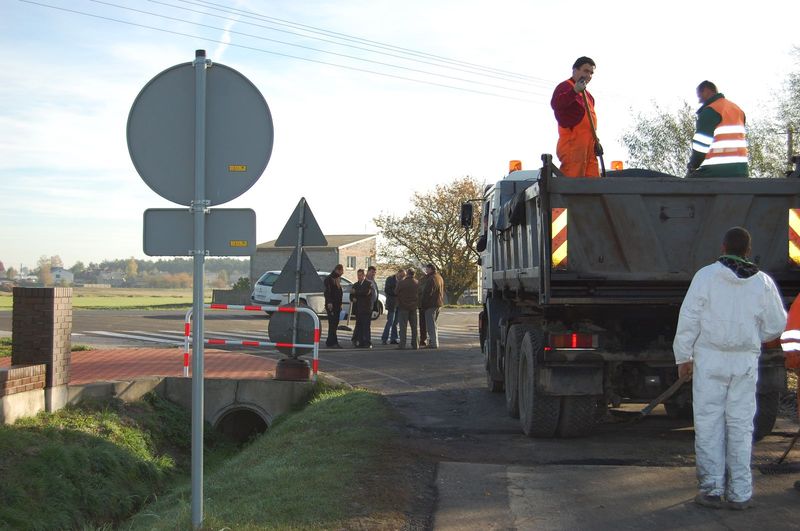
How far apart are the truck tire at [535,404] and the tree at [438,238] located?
147ft

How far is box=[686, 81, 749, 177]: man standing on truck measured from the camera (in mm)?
8586

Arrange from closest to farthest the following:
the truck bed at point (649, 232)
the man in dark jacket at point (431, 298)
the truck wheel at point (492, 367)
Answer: the truck bed at point (649, 232) < the truck wheel at point (492, 367) < the man in dark jacket at point (431, 298)

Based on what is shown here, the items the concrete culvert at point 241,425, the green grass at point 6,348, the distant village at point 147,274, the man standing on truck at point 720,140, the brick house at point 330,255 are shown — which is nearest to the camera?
the man standing on truck at point 720,140

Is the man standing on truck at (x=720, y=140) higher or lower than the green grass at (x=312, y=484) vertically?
higher

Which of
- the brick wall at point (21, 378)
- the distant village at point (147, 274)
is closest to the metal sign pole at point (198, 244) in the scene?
the brick wall at point (21, 378)

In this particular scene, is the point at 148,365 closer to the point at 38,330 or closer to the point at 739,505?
the point at 38,330

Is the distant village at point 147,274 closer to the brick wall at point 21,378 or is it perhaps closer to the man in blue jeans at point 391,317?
the man in blue jeans at point 391,317

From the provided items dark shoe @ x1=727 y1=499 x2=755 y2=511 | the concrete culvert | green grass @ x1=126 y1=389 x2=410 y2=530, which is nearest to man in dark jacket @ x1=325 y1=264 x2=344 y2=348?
the concrete culvert

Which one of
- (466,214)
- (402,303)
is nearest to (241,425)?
(466,214)

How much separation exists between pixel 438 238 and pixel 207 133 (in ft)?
164

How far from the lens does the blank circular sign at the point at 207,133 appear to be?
14.9 ft

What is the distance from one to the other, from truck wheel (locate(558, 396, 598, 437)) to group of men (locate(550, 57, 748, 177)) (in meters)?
2.40

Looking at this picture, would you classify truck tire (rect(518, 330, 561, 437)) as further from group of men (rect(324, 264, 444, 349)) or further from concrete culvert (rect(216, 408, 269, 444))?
group of men (rect(324, 264, 444, 349))

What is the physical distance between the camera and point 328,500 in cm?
536
